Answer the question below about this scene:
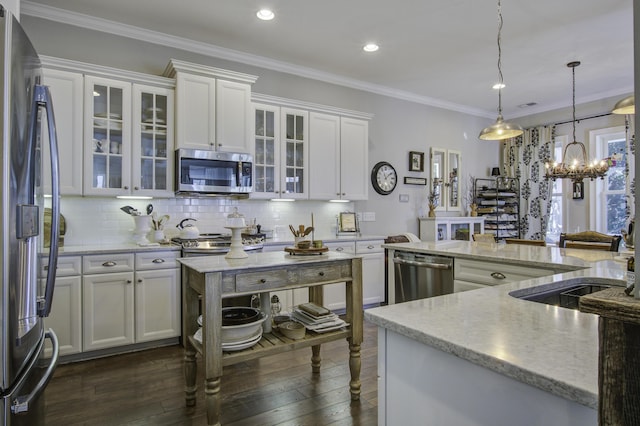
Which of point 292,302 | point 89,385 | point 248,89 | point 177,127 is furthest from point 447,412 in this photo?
point 248,89

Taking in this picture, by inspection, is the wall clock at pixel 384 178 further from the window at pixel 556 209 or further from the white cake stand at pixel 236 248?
the white cake stand at pixel 236 248

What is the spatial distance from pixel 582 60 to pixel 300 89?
3.37 meters

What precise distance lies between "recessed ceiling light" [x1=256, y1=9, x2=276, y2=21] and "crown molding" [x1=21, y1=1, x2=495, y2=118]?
86 centimetres

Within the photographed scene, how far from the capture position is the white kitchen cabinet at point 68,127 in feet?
10.1

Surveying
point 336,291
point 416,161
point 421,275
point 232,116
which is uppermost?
point 232,116

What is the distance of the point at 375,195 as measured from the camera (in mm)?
5273

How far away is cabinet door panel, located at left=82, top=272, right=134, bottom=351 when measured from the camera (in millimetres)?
2922

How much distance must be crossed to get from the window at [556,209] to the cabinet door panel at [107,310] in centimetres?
608

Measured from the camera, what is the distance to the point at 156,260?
3.20 metres

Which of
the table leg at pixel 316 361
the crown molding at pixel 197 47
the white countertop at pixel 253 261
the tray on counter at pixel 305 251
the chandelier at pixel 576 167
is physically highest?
the crown molding at pixel 197 47

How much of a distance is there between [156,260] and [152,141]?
3.76 feet

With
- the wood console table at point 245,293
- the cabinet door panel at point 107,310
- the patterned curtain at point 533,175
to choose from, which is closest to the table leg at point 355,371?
the wood console table at point 245,293

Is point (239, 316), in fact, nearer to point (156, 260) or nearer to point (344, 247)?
point (156, 260)

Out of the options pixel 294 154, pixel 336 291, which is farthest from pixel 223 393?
pixel 294 154
